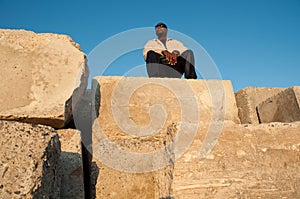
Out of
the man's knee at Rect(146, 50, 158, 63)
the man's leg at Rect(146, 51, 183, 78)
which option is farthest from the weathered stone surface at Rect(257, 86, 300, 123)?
the man's knee at Rect(146, 50, 158, 63)

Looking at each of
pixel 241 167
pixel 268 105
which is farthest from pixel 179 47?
pixel 241 167

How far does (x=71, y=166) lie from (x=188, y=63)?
83.1 inches

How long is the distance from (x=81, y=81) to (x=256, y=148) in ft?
4.62

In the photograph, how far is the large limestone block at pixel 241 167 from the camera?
1851mm

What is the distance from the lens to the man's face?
434 cm

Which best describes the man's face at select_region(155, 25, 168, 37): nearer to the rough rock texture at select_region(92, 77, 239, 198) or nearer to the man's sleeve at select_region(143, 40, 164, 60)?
the man's sleeve at select_region(143, 40, 164, 60)

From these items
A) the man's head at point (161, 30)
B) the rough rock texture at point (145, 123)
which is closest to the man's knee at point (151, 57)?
the rough rock texture at point (145, 123)

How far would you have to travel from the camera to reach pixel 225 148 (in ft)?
6.67

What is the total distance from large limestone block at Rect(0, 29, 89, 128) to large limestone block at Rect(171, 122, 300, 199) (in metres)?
0.94

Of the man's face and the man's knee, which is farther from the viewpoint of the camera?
the man's face

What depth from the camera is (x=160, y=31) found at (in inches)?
171

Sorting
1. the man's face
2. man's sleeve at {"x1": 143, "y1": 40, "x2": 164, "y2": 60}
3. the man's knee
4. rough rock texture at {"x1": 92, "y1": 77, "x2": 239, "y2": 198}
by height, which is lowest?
rough rock texture at {"x1": 92, "y1": 77, "x2": 239, "y2": 198}

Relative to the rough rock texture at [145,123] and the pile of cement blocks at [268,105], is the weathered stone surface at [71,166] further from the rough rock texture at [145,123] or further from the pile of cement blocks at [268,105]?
the pile of cement blocks at [268,105]

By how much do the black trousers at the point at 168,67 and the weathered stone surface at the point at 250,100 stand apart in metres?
0.64
